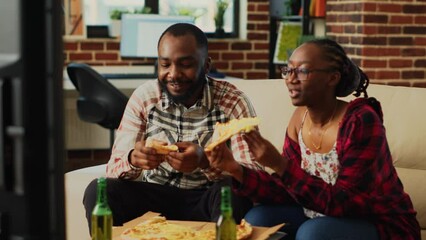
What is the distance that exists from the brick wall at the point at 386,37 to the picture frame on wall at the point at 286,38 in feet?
2.37

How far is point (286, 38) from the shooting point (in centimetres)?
546

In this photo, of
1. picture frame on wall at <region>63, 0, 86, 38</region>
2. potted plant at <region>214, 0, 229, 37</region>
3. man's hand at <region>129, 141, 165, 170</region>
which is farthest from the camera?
potted plant at <region>214, 0, 229, 37</region>

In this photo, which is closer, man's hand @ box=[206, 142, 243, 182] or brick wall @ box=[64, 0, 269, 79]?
man's hand @ box=[206, 142, 243, 182]

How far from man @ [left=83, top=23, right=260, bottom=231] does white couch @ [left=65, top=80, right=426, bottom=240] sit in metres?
0.25

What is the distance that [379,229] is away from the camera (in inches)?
76.8

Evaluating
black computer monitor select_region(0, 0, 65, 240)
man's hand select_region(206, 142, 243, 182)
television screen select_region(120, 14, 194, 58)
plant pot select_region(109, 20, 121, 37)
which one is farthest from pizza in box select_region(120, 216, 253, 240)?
plant pot select_region(109, 20, 121, 37)

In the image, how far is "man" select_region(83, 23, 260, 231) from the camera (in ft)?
7.15

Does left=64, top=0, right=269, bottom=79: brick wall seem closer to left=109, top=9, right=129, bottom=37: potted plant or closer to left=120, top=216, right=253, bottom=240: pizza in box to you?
left=109, top=9, right=129, bottom=37: potted plant

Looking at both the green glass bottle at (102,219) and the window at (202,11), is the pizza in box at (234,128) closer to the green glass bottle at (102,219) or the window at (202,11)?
the green glass bottle at (102,219)

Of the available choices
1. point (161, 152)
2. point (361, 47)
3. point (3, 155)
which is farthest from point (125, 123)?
point (361, 47)

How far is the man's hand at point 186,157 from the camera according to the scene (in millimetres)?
1971

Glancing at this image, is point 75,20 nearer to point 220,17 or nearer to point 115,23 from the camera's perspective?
point 115,23

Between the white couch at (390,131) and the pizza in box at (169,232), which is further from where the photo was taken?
the white couch at (390,131)

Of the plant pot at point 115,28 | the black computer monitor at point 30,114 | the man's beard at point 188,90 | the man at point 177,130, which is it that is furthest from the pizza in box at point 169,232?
the plant pot at point 115,28
